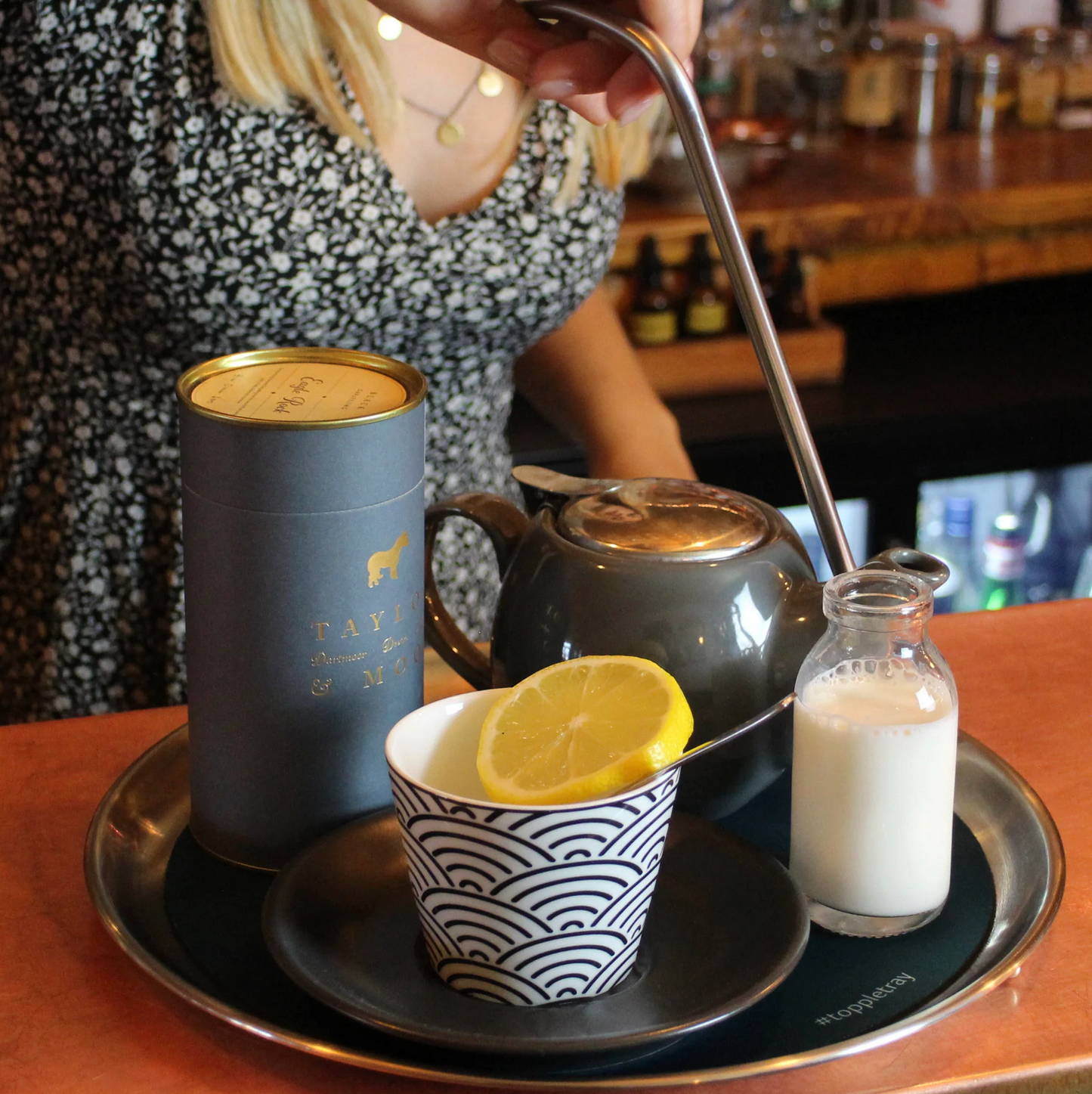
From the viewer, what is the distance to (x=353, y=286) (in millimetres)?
1026

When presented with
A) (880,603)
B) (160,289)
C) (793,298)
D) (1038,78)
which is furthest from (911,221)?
(880,603)

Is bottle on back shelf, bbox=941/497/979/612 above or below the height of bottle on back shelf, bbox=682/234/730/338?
below

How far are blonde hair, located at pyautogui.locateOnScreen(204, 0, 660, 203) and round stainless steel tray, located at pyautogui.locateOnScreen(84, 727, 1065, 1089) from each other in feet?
1.64

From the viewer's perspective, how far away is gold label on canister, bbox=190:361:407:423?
55 centimetres

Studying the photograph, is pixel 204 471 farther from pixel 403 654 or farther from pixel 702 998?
pixel 702 998

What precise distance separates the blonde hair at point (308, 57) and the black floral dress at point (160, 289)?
18 millimetres

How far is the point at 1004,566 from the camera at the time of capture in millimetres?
2129

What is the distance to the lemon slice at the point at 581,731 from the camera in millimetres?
488

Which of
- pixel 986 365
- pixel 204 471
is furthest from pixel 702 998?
pixel 986 365

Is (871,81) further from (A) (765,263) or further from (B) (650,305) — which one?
(B) (650,305)

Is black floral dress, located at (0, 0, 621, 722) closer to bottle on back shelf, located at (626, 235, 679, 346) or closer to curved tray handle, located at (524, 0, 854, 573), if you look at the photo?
curved tray handle, located at (524, 0, 854, 573)

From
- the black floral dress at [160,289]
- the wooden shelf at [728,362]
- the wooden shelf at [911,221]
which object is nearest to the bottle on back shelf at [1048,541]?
the wooden shelf at [911,221]

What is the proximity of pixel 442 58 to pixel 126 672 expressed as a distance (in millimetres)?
577

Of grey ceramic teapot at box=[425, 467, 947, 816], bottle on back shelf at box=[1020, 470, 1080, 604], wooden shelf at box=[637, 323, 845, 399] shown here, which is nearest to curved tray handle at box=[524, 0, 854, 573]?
grey ceramic teapot at box=[425, 467, 947, 816]
